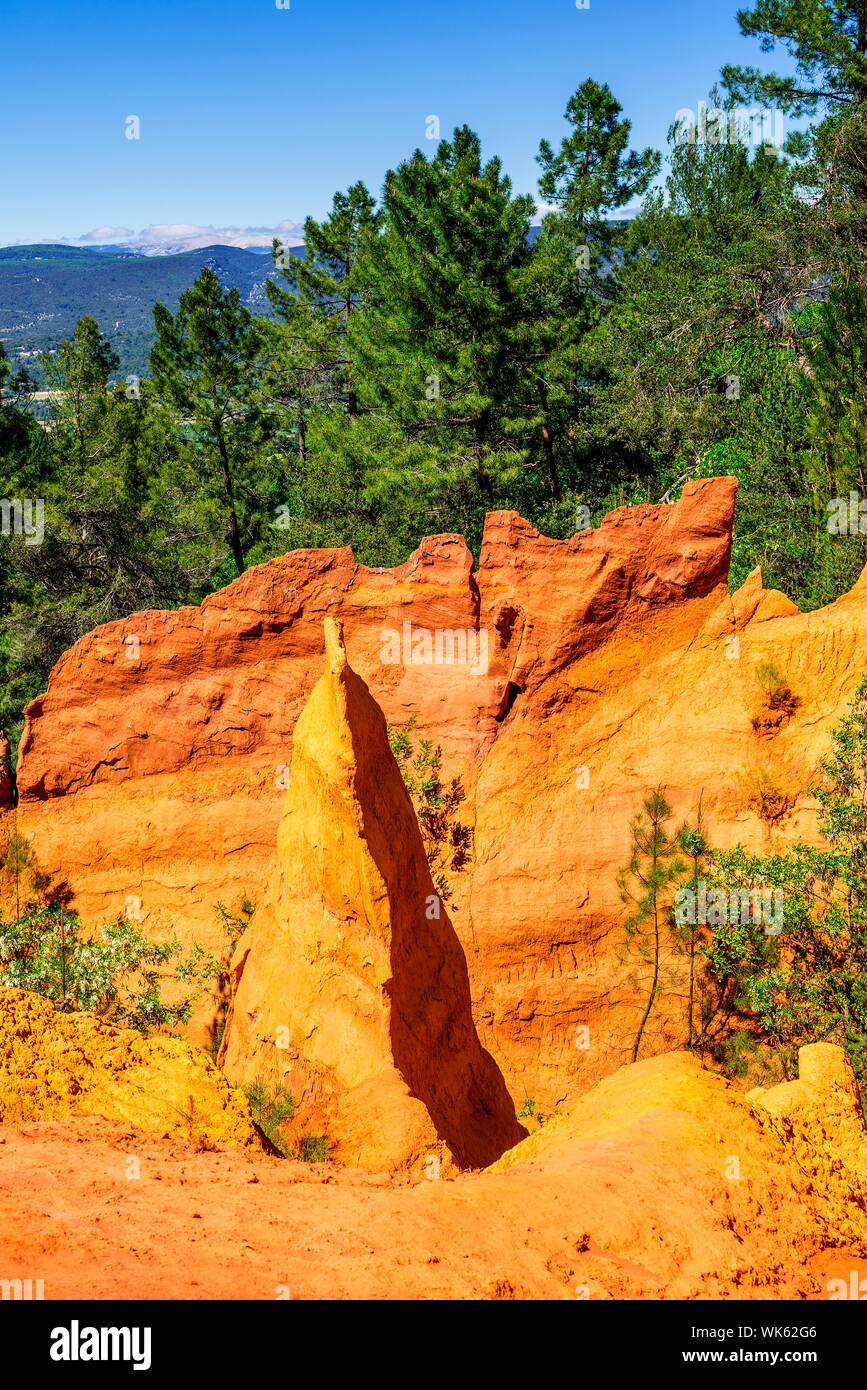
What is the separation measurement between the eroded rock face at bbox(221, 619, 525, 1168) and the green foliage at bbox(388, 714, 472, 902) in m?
3.94

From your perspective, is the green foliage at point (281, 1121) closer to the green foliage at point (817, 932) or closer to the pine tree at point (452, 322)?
the green foliage at point (817, 932)

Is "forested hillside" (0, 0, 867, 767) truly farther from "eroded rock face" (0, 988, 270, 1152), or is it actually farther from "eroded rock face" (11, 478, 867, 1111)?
"eroded rock face" (0, 988, 270, 1152)

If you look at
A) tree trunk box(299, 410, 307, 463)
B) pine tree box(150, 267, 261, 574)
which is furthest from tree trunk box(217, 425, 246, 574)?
tree trunk box(299, 410, 307, 463)

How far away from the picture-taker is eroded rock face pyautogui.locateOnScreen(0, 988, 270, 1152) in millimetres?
7102

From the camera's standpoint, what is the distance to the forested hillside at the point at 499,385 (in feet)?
72.3

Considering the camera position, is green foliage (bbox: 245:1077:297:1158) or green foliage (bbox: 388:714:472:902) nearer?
green foliage (bbox: 245:1077:297:1158)

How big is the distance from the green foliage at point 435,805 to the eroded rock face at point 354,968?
394 cm

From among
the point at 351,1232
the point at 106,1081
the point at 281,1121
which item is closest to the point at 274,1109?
the point at 281,1121

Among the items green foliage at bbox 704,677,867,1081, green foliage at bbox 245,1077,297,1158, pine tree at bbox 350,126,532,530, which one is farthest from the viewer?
pine tree at bbox 350,126,532,530

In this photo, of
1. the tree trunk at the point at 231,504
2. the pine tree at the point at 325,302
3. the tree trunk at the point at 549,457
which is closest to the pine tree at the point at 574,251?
the tree trunk at the point at 549,457

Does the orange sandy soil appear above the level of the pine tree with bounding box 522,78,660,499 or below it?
below

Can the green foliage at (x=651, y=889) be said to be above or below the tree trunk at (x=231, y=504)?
below

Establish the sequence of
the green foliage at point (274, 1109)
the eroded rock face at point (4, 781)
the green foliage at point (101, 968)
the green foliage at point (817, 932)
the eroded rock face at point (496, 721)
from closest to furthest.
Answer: the green foliage at point (274, 1109), the green foliage at point (817, 932), the green foliage at point (101, 968), the eroded rock face at point (496, 721), the eroded rock face at point (4, 781)

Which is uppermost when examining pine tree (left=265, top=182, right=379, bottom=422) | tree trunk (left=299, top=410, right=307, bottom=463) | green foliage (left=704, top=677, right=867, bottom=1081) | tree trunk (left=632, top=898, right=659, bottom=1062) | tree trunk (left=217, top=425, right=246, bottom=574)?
pine tree (left=265, top=182, right=379, bottom=422)
